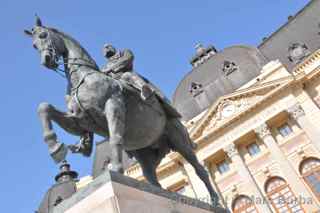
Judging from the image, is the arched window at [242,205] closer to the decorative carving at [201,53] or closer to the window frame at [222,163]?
the window frame at [222,163]

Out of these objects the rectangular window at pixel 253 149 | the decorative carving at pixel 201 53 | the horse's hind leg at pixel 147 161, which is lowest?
the horse's hind leg at pixel 147 161

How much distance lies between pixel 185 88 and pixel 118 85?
34.0 metres

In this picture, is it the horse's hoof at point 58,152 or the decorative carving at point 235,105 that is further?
the decorative carving at point 235,105

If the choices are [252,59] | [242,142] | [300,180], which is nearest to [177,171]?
[242,142]

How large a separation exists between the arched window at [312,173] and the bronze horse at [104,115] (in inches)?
902

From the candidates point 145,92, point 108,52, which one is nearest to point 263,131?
point 108,52

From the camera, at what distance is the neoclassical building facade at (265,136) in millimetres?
26906

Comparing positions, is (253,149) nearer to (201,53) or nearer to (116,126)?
(201,53)

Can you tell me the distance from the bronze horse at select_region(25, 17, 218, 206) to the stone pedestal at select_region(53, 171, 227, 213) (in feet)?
1.28

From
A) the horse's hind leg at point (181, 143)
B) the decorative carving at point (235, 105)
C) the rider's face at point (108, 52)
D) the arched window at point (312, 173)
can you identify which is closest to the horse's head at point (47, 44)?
the rider's face at point (108, 52)

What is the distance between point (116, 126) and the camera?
4.57 metres

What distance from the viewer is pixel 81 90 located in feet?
15.9

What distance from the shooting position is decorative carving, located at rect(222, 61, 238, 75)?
3586cm

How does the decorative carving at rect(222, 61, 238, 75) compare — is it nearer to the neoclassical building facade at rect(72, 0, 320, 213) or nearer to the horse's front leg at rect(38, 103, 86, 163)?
the neoclassical building facade at rect(72, 0, 320, 213)
